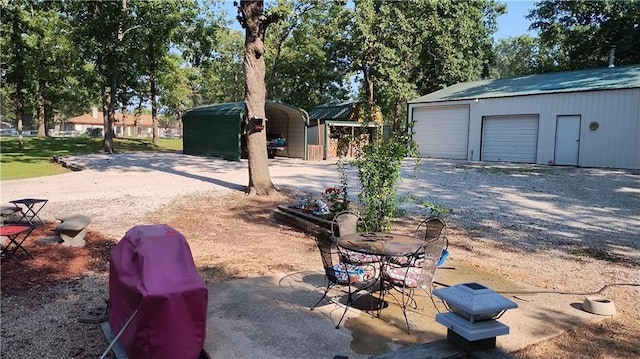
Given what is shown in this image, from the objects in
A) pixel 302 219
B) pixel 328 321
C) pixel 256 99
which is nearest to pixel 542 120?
pixel 256 99

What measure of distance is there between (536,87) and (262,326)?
19.3 m

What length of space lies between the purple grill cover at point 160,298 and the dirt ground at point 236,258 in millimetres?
1714

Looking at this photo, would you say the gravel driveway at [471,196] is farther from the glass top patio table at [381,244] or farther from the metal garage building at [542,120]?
the metal garage building at [542,120]

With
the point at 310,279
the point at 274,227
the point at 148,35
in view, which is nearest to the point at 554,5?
the point at 148,35

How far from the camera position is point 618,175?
45.3 feet

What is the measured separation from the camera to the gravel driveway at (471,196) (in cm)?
697

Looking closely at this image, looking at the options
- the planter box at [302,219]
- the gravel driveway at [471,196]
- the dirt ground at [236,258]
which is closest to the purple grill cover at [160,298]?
the dirt ground at [236,258]

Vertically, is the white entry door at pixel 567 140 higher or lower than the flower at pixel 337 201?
higher

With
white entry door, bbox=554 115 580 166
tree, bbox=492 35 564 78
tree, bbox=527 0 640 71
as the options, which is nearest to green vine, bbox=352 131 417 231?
white entry door, bbox=554 115 580 166

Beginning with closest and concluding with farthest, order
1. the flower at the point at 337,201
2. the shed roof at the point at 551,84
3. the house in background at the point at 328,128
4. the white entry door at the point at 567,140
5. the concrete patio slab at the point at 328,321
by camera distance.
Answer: the concrete patio slab at the point at 328,321, the flower at the point at 337,201, the shed roof at the point at 551,84, the white entry door at the point at 567,140, the house in background at the point at 328,128

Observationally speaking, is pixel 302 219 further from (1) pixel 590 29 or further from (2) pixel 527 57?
(2) pixel 527 57

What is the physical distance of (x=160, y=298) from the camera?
292 centimetres

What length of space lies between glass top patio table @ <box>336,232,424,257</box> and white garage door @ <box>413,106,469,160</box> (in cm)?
1763

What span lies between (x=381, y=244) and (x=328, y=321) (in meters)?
0.84
